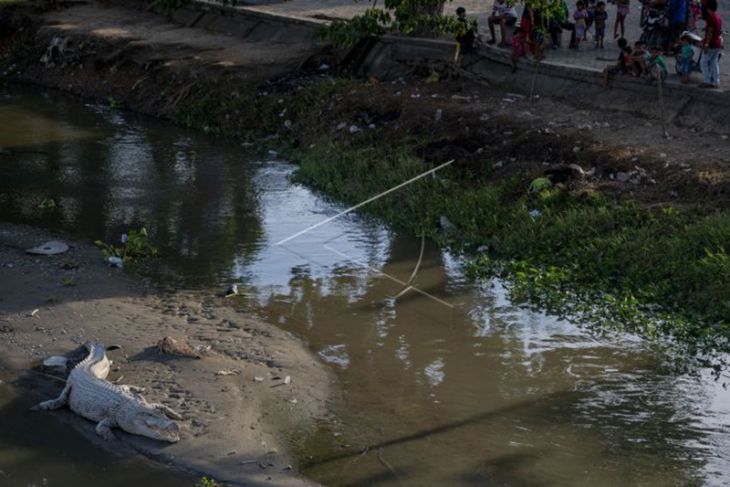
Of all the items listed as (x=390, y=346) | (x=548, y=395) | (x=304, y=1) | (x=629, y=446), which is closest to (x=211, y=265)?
(x=390, y=346)

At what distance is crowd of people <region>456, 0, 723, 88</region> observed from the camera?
1435 cm

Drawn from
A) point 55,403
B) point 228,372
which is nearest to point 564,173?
point 228,372

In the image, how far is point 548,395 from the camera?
356 inches

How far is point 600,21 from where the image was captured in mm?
17891

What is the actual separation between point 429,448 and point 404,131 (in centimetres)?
822

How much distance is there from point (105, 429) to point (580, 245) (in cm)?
565

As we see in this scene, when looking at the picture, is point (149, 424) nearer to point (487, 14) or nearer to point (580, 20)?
point (580, 20)

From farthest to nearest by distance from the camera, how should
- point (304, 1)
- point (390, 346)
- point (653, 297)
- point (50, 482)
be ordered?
point (304, 1)
point (653, 297)
point (390, 346)
point (50, 482)

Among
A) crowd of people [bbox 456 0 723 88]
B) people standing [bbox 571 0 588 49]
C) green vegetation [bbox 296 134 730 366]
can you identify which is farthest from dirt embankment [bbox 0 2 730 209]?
people standing [bbox 571 0 588 49]

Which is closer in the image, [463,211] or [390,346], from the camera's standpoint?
[390,346]

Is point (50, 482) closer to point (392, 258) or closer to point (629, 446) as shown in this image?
point (629, 446)

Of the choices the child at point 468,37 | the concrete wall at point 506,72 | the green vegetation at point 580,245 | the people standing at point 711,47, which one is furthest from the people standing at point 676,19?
the green vegetation at point 580,245

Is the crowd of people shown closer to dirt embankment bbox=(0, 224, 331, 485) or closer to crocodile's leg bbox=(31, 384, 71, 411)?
dirt embankment bbox=(0, 224, 331, 485)

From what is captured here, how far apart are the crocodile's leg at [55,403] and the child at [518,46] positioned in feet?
32.5
